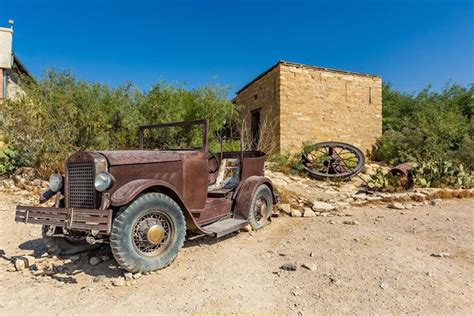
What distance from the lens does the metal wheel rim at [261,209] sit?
4.86 m

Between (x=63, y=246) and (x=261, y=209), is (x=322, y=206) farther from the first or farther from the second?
(x=63, y=246)

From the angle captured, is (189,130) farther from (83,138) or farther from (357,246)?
(357,246)

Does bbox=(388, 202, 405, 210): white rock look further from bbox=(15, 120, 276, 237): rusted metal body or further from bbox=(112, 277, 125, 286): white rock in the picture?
bbox=(112, 277, 125, 286): white rock

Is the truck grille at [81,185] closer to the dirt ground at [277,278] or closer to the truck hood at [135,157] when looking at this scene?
the truck hood at [135,157]

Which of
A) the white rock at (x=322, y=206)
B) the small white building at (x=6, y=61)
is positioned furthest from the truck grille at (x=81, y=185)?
the small white building at (x=6, y=61)

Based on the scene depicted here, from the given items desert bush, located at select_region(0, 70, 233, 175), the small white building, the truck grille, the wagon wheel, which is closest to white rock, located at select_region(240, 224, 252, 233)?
the truck grille

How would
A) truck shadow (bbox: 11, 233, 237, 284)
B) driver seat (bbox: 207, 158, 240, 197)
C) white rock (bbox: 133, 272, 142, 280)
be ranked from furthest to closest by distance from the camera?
driver seat (bbox: 207, 158, 240, 197)
truck shadow (bbox: 11, 233, 237, 284)
white rock (bbox: 133, 272, 142, 280)

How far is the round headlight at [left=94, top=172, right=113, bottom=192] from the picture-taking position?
116 inches

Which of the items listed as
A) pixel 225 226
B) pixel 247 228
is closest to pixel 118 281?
pixel 225 226

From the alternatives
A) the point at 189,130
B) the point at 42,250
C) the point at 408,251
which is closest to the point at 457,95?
the point at 189,130

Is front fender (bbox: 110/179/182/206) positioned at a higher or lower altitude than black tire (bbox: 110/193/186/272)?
higher

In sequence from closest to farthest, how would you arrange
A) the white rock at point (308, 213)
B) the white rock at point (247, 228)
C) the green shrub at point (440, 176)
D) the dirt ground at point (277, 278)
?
the dirt ground at point (277, 278) → the white rock at point (247, 228) → the white rock at point (308, 213) → the green shrub at point (440, 176)

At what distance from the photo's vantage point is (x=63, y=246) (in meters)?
3.51

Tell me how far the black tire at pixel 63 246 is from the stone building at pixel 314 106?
24.2 ft
